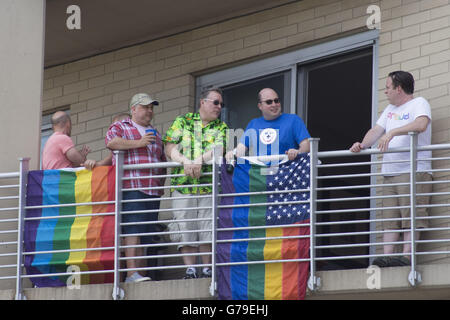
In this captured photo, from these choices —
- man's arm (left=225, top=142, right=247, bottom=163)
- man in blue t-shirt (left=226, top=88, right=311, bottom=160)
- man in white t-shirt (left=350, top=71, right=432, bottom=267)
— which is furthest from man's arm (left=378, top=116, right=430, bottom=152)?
man's arm (left=225, top=142, right=247, bottom=163)

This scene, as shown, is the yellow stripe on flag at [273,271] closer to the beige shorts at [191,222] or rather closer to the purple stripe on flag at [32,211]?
the beige shorts at [191,222]

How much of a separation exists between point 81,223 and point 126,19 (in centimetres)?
362

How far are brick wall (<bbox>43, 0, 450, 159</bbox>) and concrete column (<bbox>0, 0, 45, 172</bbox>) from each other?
86.6 inches

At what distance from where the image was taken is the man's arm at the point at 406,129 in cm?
991

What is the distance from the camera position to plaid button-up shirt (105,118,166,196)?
10.6m

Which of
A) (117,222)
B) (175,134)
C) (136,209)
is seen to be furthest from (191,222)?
(175,134)

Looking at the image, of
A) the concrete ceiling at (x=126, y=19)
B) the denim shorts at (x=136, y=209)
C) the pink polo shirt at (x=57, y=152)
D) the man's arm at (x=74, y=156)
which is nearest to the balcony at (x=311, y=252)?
the denim shorts at (x=136, y=209)

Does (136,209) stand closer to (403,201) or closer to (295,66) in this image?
(403,201)

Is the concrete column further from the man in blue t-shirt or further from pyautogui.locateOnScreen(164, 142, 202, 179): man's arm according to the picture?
the man in blue t-shirt

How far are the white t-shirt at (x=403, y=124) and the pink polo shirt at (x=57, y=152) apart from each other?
3.16 m

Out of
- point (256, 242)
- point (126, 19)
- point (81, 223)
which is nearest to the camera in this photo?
point (256, 242)

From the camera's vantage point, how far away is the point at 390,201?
10.5m

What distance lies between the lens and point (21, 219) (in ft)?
34.7
